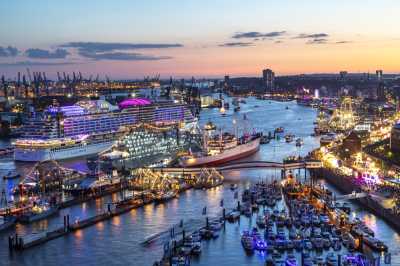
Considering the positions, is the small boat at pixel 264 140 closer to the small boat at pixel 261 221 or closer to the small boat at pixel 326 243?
the small boat at pixel 261 221

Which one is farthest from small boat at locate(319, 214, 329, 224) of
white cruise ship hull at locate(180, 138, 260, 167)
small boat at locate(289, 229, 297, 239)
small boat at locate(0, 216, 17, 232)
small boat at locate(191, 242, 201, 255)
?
white cruise ship hull at locate(180, 138, 260, 167)

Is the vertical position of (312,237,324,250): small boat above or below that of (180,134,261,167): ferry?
below

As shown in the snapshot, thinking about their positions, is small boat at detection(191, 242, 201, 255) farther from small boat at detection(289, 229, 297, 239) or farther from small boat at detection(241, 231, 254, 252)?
small boat at detection(289, 229, 297, 239)

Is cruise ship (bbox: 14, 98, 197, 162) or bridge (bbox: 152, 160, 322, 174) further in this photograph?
cruise ship (bbox: 14, 98, 197, 162)

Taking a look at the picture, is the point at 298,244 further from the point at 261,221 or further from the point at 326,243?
the point at 261,221

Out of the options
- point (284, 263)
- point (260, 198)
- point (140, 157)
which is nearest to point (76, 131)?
point (140, 157)

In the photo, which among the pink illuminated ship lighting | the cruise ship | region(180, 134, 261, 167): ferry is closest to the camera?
region(180, 134, 261, 167): ferry

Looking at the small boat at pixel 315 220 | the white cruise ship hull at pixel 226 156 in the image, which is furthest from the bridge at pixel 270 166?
the small boat at pixel 315 220
